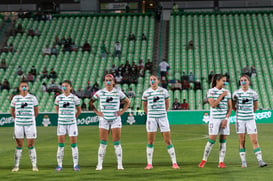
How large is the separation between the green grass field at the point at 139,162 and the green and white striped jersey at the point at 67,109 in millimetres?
1368

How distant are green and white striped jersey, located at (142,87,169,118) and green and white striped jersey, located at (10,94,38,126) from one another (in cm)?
324

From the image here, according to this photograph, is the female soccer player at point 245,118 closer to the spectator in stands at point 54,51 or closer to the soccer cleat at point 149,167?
the soccer cleat at point 149,167

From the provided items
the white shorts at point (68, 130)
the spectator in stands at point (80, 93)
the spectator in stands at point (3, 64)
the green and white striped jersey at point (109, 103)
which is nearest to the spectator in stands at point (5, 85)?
the spectator in stands at point (3, 64)

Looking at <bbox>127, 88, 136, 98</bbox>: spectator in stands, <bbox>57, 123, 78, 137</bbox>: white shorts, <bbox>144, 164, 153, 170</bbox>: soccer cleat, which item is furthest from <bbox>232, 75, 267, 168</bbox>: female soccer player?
<bbox>127, 88, 136, 98</bbox>: spectator in stands

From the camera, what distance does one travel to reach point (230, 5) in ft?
181

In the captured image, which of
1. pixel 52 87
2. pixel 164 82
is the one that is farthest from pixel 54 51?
pixel 164 82

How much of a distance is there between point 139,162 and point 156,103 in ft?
8.41

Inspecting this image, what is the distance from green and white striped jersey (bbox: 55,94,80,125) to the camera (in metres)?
15.5

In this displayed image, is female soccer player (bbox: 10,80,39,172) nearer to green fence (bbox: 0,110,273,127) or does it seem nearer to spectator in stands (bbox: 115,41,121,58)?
green fence (bbox: 0,110,273,127)

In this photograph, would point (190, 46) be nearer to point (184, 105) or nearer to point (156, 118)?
point (184, 105)

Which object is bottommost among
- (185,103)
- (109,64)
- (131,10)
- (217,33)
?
(185,103)

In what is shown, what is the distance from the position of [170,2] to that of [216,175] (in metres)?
42.5

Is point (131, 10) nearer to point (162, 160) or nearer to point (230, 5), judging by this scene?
point (230, 5)

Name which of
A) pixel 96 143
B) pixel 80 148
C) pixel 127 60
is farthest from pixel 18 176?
pixel 127 60
